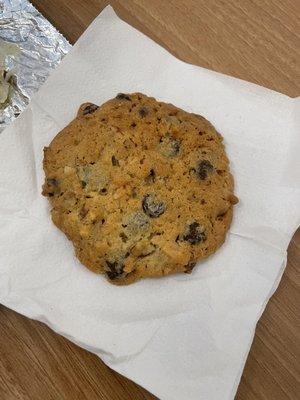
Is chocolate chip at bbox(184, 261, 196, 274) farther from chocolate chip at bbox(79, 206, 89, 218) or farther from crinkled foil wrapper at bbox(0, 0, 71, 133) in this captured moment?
crinkled foil wrapper at bbox(0, 0, 71, 133)

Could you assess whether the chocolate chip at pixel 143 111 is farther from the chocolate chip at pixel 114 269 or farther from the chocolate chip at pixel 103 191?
the chocolate chip at pixel 114 269

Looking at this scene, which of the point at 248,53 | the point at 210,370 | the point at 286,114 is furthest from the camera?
the point at 248,53

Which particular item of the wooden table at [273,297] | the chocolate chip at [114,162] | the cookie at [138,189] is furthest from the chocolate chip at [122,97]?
the wooden table at [273,297]

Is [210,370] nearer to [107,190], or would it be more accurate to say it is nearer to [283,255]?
[283,255]

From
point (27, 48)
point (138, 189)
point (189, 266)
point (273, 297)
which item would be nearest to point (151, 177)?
point (138, 189)

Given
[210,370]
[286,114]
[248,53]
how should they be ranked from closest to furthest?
[210,370], [286,114], [248,53]

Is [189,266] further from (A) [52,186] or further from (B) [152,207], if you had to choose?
(A) [52,186]

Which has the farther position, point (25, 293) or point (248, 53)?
point (248, 53)

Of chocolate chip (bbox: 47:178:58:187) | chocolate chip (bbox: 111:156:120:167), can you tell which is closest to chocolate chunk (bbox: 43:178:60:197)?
chocolate chip (bbox: 47:178:58:187)

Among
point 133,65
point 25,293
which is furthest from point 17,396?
point 133,65
